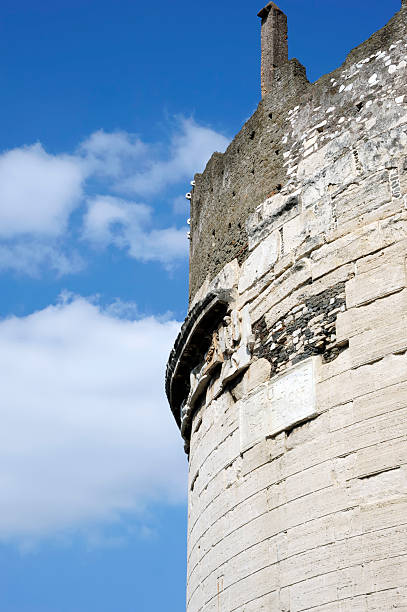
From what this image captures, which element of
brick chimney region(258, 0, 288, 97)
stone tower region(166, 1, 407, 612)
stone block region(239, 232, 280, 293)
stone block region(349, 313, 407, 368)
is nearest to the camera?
stone tower region(166, 1, 407, 612)

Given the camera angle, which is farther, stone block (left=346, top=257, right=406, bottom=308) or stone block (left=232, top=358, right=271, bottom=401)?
stone block (left=232, top=358, right=271, bottom=401)

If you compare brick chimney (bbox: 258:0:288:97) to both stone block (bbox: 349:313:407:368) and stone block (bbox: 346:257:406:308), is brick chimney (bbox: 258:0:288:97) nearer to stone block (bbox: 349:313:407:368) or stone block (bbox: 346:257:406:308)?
stone block (bbox: 346:257:406:308)

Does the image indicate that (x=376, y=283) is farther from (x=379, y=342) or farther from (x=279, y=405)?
(x=279, y=405)

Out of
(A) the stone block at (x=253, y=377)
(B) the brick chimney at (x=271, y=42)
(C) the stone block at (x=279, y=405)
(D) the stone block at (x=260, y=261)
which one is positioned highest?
(B) the brick chimney at (x=271, y=42)

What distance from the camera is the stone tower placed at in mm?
5473

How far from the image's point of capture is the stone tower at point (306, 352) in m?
5.47

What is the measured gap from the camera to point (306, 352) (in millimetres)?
6309

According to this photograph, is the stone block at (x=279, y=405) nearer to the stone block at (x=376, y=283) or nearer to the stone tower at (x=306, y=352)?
the stone tower at (x=306, y=352)

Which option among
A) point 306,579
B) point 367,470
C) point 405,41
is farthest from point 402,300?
point 405,41

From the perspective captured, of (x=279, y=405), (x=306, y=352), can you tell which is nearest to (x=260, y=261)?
(x=306, y=352)

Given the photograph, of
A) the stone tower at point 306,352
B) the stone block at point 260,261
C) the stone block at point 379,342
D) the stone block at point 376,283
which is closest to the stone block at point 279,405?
the stone tower at point 306,352

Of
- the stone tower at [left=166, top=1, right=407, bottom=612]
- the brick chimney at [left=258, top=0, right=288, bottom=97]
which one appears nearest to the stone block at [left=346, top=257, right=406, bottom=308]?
the stone tower at [left=166, top=1, right=407, bottom=612]

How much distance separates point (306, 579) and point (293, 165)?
3.48 meters

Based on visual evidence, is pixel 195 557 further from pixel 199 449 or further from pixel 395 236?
pixel 395 236
